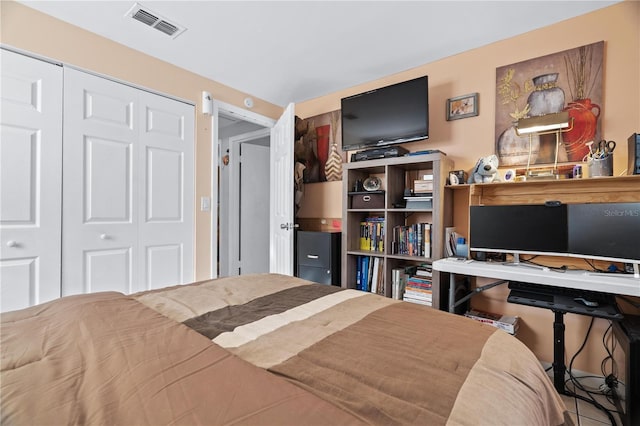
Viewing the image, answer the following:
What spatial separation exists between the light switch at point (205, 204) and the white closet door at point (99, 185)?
0.57 metres

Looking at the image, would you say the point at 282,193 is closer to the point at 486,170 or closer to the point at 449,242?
the point at 449,242

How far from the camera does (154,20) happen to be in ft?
6.89

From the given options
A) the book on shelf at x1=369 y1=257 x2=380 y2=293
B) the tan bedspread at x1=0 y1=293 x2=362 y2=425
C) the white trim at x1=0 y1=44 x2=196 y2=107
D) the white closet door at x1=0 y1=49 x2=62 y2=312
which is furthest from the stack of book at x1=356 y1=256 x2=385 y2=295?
the white closet door at x1=0 y1=49 x2=62 y2=312

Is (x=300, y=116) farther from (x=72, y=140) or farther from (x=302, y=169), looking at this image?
(x=72, y=140)

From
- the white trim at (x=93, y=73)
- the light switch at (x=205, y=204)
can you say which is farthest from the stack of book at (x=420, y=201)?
the white trim at (x=93, y=73)

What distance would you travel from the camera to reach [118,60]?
2354 millimetres

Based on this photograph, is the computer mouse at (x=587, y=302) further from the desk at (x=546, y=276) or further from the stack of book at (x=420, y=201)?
the stack of book at (x=420, y=201)

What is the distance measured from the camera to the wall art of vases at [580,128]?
78.5 inches

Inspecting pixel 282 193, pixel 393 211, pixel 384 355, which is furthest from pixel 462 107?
pixel 384 355

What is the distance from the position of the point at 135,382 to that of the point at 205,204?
7.98 ft

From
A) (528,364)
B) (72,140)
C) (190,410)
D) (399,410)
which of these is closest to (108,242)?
(72,140)

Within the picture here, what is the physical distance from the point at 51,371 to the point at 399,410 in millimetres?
786

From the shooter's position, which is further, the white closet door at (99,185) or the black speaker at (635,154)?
the white closet door at (99,185)

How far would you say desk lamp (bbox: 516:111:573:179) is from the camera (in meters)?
1.95
